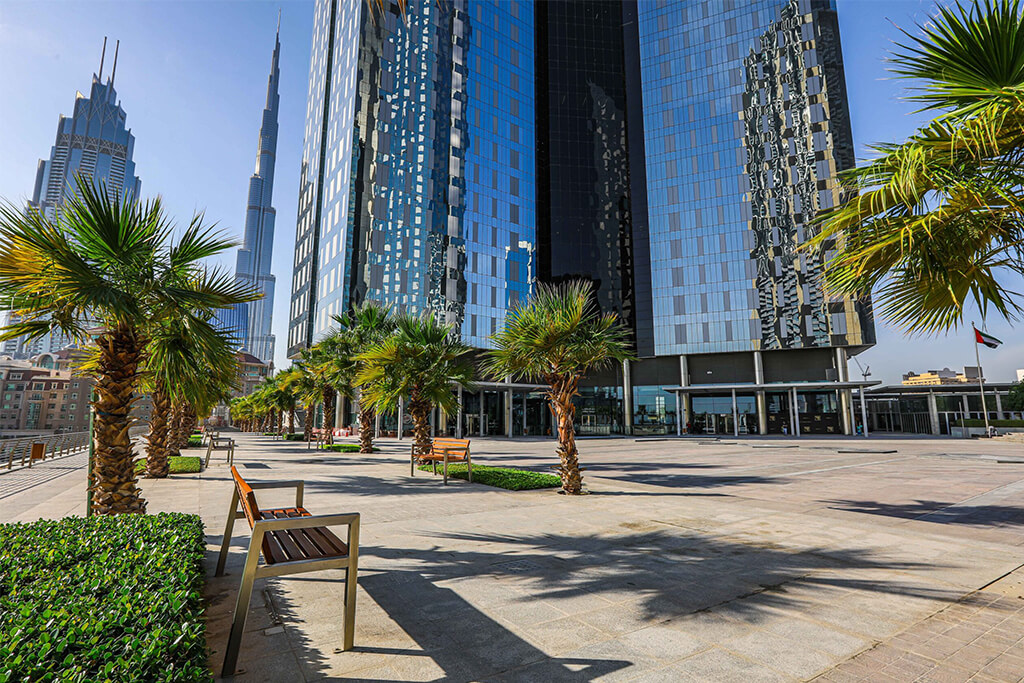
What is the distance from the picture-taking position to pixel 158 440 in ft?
47.7

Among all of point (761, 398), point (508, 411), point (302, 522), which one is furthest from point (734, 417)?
point (302, 522)

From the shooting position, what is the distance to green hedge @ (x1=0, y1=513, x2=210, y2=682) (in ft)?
7.09

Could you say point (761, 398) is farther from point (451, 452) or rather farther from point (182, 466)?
point (182, 466)

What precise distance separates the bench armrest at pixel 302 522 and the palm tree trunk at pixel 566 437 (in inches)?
307

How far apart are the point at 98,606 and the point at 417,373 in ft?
52.3

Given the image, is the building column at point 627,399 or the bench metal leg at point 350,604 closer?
the bench metal leg at point 350,604

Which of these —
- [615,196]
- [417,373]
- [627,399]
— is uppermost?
[615,196]

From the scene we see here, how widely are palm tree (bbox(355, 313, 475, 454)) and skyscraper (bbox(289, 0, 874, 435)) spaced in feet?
102

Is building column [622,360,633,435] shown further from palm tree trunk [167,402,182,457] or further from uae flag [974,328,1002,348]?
palm tree trunk [167,402,182,457]

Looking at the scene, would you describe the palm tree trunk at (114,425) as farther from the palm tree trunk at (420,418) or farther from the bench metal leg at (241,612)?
the palm tree trunk at (420,418)

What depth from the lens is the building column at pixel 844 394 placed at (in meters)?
54.2


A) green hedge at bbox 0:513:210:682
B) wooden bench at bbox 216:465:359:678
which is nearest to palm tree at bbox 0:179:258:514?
green hedge at bbox 0:513:210:682

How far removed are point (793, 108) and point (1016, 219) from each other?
66.5m

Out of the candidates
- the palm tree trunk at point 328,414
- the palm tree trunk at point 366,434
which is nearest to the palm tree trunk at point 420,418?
the palm tree trunk at point 366,434
